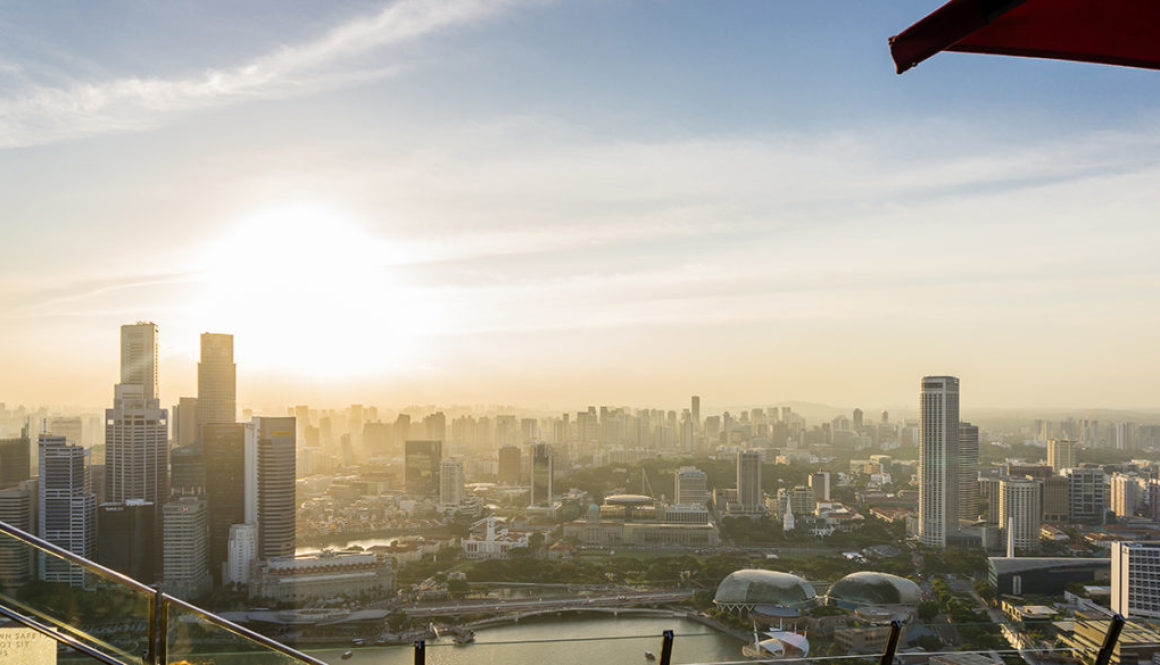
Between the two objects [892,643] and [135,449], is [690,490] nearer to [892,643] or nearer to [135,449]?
[135,449]

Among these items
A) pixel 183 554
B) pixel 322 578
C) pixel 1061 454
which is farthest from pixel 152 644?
pixel 1061 454

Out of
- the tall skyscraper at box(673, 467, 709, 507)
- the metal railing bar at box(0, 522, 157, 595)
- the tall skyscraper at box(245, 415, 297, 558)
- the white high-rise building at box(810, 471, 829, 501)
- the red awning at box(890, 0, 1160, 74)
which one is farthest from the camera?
the white high-rise building at box(810, 471, 829, 501)

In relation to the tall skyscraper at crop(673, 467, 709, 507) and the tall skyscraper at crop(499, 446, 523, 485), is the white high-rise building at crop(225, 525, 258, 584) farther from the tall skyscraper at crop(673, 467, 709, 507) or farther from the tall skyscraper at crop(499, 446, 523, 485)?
the tall skyscraper at crop(499, 446, 523, 485)

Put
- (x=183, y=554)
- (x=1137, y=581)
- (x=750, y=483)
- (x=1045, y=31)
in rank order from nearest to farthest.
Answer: (x=1045, y=31) → (x=1137, y=581) → (x=183, y=554) → (x=750, y=483)

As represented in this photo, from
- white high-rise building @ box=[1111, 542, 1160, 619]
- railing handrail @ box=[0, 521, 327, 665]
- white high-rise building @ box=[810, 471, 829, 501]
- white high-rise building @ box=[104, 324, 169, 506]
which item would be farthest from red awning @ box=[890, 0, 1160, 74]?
white high-rise building @ box=[810, 471, 829, 501]

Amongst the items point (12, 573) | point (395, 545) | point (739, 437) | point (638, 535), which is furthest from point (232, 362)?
point (739, 437)

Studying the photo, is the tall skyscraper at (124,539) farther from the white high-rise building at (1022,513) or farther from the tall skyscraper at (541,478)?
the white high-rise building at (1022,513)
